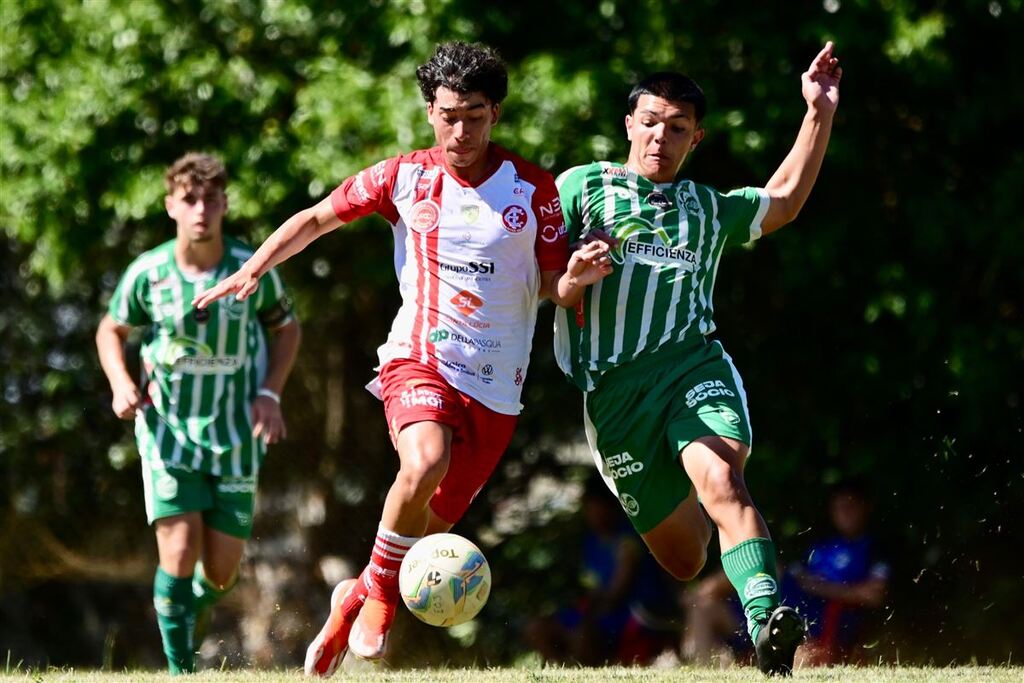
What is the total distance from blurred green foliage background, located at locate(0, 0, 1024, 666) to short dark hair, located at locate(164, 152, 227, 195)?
58.1 inches

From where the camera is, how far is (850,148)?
9.66 meters

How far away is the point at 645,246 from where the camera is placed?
6125mm

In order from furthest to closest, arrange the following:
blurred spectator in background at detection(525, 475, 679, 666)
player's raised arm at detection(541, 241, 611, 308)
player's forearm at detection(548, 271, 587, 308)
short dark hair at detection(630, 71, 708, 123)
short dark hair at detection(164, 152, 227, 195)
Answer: blurred spectator in background at detection(525, 475, 679, 666), short dark hair at detection(164, 152, 227, 195), short dark hair at detection(630, 71, 708, 123), player's forearm at detection(548, 271, 587, 308), player's raised arm at detection(541, 241, 611, 308)

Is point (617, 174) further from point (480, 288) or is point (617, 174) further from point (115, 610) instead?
point (115, 610)

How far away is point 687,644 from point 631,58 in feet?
11.7

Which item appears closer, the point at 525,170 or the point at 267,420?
the point at 525,170

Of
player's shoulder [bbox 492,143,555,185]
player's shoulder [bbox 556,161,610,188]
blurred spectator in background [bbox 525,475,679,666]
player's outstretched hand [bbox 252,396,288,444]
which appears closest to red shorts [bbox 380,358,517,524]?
player's shoulder [bbox 492,143,555,185]

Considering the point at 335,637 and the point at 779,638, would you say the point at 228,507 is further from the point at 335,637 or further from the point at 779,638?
the point at 779,638

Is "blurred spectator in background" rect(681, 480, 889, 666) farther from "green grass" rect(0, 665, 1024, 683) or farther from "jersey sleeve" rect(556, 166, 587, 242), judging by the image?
"jersey sleeve" rect(556, 166, 587, 242)

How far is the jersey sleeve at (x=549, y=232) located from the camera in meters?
5.96

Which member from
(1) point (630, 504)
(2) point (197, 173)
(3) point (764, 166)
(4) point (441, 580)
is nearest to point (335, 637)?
(4) point (441, 580)

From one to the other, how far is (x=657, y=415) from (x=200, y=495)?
280cm

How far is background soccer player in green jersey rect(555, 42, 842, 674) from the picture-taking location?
609 cm

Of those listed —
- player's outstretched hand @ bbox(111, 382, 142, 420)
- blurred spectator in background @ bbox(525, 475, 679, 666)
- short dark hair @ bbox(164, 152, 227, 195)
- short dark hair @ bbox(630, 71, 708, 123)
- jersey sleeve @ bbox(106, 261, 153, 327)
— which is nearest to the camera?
short dark hair @ bbox(630, 71, 708, 123)
